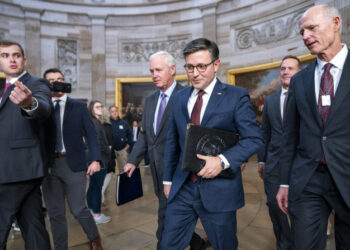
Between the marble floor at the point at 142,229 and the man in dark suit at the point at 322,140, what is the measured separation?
1.75 meters

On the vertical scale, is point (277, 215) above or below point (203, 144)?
below

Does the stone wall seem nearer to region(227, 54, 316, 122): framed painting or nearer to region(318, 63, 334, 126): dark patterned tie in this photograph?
region(227, 54, 316, 122): framed painting

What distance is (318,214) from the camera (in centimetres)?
171

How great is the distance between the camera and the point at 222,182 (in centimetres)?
190

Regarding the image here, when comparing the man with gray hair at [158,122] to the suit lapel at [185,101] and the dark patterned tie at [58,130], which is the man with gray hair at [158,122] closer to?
the suit lapel at [185,101]

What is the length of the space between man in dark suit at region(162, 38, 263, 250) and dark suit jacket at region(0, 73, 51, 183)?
44.5 inches

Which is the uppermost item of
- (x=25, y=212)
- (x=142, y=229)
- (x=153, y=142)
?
(x=153, y=142)

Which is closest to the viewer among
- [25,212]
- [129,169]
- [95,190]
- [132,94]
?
[25,212]

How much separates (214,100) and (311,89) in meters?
0.63

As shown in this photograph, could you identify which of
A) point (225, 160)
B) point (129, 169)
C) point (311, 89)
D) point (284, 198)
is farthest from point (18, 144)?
point (311, 89)

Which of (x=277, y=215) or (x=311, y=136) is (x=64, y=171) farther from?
(x=311, y=136)

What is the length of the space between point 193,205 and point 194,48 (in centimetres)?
112

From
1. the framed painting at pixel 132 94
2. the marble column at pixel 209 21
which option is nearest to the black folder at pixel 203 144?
the marble column at pixel 209 21

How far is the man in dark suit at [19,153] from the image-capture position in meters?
2.17
